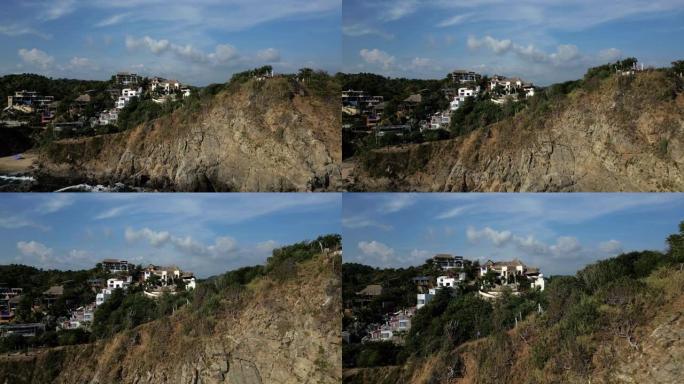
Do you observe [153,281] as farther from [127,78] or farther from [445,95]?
[445,95]

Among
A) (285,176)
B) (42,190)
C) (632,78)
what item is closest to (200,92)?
(285,176)

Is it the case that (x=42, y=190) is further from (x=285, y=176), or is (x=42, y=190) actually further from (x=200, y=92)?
(x=285, y=176)

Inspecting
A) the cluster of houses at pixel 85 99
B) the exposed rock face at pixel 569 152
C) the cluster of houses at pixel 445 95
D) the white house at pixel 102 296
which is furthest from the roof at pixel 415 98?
the white house at pixel 102 296

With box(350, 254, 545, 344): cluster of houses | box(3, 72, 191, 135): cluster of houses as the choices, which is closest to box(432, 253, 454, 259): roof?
box(350, 254, 545, 344): cluster of houses

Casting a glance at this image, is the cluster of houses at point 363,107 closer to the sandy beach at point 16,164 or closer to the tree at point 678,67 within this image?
the tree at point 678,67

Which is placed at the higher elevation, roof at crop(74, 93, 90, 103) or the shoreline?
roof at crop(74, 93, 90, 103)

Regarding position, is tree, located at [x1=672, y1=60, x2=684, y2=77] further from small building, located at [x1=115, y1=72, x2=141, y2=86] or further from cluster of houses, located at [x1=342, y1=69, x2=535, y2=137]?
small building, located at [x1=115, y1=72, x2=141, y2=86]
